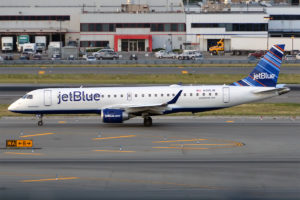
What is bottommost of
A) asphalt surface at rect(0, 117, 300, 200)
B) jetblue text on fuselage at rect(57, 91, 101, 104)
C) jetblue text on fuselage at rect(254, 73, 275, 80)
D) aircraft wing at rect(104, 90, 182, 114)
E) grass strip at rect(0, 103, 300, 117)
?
asphalt surface at rect(0, 117, 300, 200)

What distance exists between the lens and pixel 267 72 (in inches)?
1772

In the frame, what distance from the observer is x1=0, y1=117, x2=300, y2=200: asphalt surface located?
25297 mm

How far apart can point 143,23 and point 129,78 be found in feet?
210

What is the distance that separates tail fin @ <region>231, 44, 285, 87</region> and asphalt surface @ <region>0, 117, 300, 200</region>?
10.2ft

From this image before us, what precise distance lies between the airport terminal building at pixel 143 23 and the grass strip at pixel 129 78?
58.4 m

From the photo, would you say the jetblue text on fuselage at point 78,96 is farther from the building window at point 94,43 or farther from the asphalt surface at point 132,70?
the building window at point 94,43

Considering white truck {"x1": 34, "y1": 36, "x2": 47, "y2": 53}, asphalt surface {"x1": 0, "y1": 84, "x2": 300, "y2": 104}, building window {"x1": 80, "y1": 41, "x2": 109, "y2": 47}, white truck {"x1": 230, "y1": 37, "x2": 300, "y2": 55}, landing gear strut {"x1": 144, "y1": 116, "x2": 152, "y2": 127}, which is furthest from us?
building window {"x1": 80, "y1": 41, "x2": 109, "y2": 47}

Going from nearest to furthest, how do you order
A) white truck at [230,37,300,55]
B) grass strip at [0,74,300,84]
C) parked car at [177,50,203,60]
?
grass strip at [0,74,300,84] < parked car at [177,50,203,60] < white truck at [230,37,300,55]

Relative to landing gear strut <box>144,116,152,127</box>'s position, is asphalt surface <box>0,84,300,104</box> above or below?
above

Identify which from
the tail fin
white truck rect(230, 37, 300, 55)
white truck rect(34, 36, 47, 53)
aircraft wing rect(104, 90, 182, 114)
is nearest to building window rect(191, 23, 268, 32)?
white truck rect(230, 37, 300, 55)

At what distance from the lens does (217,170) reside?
28953 millimetres

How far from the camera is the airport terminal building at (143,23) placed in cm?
13625

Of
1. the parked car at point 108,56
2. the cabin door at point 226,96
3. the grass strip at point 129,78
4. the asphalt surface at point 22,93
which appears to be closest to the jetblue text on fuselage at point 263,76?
the cabin door at point 226,96

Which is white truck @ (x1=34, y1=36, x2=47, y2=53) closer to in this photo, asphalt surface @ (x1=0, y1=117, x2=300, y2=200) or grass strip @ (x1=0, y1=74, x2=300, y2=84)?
grass strip @ (x1=0, y1=74, x2=300, y2=84)
